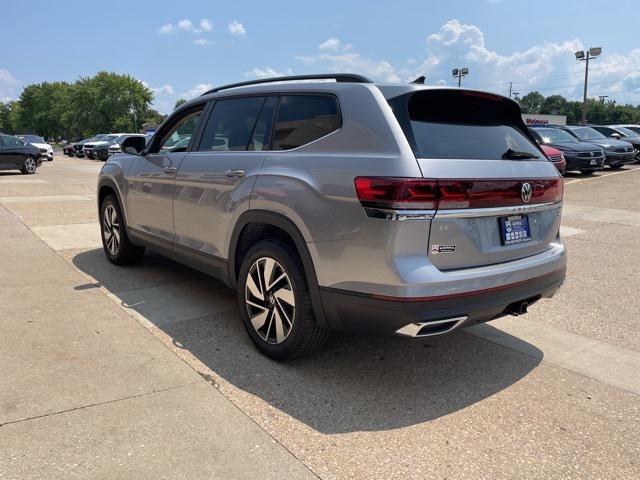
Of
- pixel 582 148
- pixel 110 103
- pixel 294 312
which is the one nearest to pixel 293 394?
pixel 294 312

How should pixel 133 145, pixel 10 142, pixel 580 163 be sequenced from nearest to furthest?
pixel 133 145 → pixel 580 163 → pixel 10 142

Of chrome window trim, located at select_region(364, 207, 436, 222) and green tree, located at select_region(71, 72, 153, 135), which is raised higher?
green tree, located at select_region(71, 72, 153, 135)

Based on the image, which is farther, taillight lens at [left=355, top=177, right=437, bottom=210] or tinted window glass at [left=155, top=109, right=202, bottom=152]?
→ tinted window glass at [left=155, top=109, right=202, bottom=152]

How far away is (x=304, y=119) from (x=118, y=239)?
3.30 metres

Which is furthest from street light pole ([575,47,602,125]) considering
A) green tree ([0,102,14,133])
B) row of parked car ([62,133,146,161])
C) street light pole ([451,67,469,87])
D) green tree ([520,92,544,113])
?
green tree ([0,102,14,133])

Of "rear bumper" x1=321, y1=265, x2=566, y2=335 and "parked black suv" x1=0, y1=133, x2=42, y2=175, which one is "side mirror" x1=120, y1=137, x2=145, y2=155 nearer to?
"rear bumper" x1=321, y1=265, x2=566, y2=335

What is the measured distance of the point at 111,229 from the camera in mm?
6070

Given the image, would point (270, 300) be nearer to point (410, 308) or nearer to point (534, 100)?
point (410, 308)

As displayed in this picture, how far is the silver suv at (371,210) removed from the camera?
2818 mm

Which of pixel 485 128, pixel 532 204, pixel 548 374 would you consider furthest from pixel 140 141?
pixel 548 374

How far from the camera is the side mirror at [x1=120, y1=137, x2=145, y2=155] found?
5.50m

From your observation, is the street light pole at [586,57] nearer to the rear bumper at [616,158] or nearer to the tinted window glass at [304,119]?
the rear bumper at [616,158]

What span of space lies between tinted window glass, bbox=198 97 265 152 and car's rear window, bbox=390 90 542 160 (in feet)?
4.41

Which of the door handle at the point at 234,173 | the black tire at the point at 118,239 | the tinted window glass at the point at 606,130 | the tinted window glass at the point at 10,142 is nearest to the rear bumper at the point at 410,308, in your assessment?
the door handle at the point at 234,173
